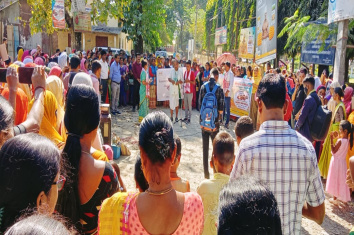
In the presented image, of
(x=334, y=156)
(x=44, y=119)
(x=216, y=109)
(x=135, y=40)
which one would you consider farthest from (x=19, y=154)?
(x=135, y=40)

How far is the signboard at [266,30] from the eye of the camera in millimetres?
13291

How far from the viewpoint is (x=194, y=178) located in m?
5.91

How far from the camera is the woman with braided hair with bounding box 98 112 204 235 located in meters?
1.59

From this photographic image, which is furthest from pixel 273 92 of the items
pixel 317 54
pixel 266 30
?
pixel 266 30

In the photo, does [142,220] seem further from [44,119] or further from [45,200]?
[44,119]

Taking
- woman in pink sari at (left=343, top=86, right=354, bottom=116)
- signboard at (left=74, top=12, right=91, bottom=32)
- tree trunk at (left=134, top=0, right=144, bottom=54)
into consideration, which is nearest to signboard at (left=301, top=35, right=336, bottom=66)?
woman in pink sari at (left=343, top=86, right=354, bottom=116)

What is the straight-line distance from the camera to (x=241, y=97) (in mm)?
10516

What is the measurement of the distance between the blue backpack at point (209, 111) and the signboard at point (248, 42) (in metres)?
13.7

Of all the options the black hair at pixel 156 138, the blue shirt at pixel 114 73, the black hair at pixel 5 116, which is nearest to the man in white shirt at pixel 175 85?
the blue shirt at pixel 114 73

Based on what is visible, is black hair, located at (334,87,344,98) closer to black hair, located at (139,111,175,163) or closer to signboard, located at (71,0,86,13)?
black hair, located at (139,111,175,163)

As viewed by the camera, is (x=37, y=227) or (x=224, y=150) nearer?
(x=37, y=227)

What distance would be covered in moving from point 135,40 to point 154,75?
623cm

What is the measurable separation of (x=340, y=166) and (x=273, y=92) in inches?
142

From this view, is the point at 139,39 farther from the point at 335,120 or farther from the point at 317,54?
the point at 335,120
